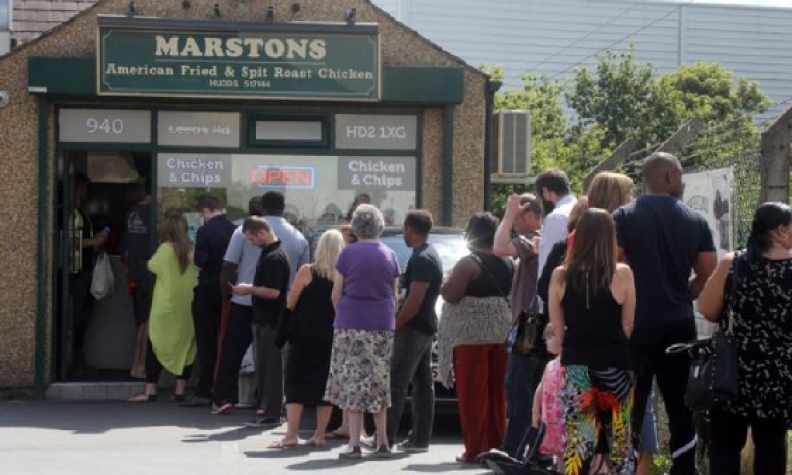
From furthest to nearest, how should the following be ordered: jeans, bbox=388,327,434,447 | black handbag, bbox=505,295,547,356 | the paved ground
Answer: jeans, bbox=388,327,434,447, the paved ground, black handbag, bbox=505,295,547,356

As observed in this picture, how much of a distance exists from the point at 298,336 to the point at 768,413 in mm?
4744

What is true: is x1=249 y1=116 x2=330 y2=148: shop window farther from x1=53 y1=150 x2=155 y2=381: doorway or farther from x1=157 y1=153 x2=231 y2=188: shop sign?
x1=53 y1=150 x2=155 y2=381: doorway

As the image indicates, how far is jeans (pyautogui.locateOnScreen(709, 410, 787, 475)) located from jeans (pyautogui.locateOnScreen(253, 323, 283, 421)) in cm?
Answer: 572

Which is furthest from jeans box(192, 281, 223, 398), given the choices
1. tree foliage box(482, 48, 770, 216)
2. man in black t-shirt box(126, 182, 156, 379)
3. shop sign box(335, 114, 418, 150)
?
tree foliage box(482, 48, 770, 216)

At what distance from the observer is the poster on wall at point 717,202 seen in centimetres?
876

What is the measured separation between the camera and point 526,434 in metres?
9.05

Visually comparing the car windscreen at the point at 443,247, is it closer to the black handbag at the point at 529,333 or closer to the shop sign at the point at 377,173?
the shop sign at the point at 377,173

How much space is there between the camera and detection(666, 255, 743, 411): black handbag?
23.2 feet

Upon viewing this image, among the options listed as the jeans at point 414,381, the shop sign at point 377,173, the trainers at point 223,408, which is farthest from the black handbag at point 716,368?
the shop sign at point 377,173

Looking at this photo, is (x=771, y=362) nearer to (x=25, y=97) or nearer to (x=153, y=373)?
(x=153, y=373)

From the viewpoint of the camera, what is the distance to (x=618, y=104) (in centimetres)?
4362

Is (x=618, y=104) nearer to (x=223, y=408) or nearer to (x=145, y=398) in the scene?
(x=145, y=398)

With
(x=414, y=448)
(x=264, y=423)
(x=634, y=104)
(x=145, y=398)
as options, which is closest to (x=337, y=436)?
(x=264, y=423)

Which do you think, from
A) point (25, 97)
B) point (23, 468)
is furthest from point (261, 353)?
point (25, 97)
